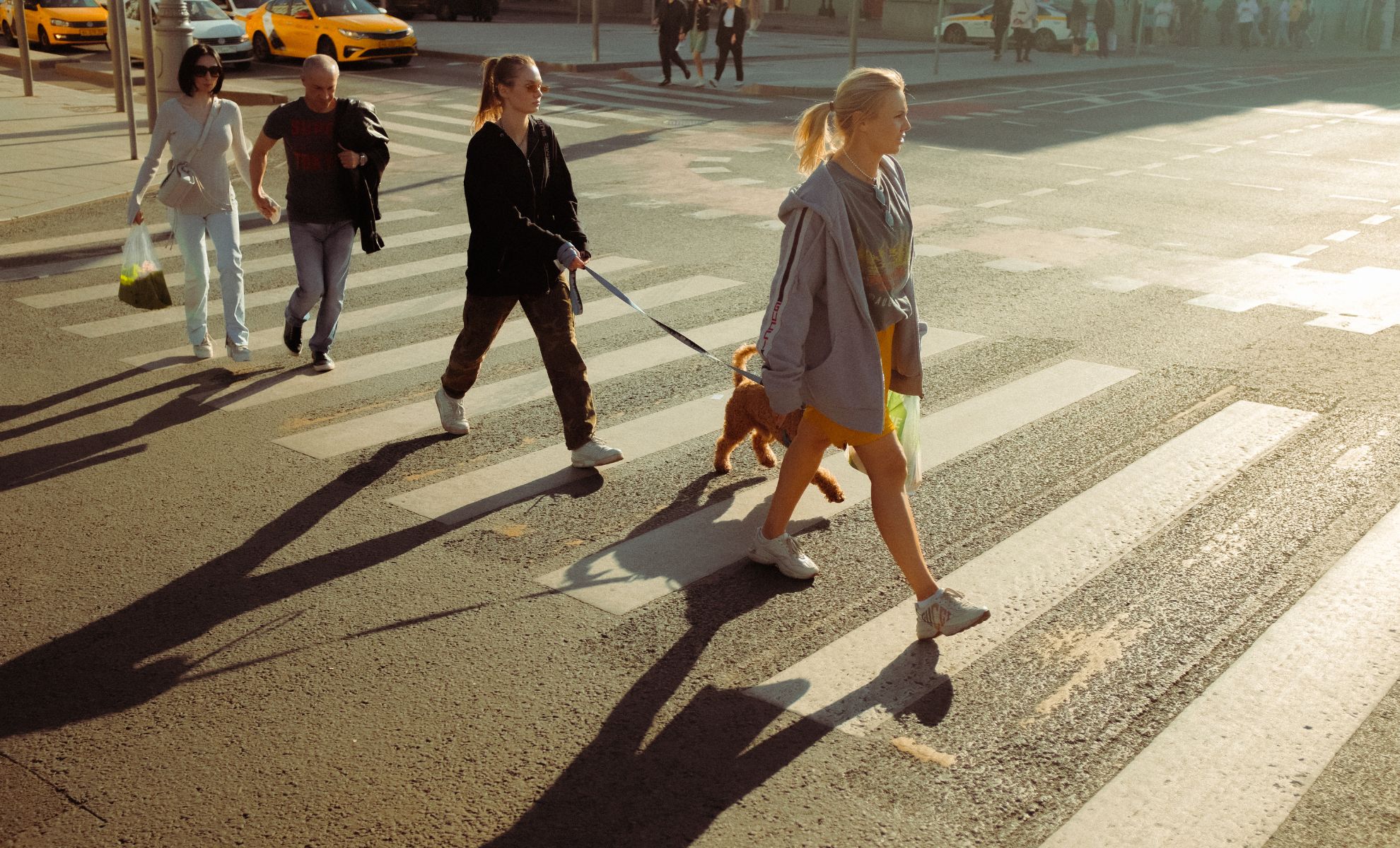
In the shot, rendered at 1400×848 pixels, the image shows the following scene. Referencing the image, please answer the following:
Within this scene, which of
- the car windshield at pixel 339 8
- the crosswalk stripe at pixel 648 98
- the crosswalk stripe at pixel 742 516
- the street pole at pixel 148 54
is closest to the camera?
the crosswalk stripe at pixel 742 516

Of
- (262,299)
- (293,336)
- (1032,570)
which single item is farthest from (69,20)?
(1032,570)

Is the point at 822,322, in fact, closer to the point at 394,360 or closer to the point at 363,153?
the point at 363,153

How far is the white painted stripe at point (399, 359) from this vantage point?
7656 millimetres

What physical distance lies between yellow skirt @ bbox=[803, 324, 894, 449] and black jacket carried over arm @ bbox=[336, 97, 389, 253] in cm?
387

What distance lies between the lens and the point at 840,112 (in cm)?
451

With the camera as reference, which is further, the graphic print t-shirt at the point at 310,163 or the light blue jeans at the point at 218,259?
the light blue jeans at the point at 218,259

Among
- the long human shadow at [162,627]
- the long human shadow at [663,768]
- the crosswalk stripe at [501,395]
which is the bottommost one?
the long human shadow at [663,768]

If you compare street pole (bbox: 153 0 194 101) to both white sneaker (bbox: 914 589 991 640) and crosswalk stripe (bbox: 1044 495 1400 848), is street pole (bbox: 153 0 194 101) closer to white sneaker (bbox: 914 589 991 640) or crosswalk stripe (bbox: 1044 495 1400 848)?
white sneaker (bbox: 914 589 991 640)

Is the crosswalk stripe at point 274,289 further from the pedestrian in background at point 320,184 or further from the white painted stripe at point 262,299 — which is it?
the pedestrian in background at point 320,184

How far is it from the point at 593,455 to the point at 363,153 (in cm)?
Answer: 263

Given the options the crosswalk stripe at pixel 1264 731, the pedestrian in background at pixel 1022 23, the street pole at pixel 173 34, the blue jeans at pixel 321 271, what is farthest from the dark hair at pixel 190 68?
the pedestrian in background at pixel 1022 23

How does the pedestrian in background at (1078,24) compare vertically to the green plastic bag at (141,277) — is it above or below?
above

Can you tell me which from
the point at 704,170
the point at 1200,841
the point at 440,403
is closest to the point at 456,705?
the point at 1200,841

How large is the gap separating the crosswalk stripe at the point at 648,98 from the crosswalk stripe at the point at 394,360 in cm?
A: 1382
